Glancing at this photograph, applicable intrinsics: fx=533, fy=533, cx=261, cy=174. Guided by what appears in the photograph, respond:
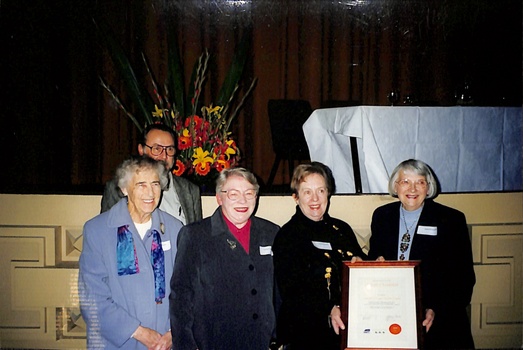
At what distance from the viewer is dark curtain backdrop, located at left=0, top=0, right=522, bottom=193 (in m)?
5.98

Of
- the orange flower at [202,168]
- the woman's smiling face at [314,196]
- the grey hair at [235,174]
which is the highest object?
the orange flower at [202,168]

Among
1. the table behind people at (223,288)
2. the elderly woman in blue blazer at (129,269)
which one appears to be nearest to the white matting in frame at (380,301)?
the table behind people at (223,288)

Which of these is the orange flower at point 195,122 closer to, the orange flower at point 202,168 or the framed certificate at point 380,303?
the orange flower at point 202,168

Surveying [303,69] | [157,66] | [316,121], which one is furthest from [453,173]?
[157,66]

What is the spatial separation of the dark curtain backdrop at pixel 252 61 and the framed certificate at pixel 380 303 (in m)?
3.93

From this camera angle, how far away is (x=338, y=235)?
246 centimetres

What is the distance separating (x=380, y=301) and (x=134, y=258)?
111 cm

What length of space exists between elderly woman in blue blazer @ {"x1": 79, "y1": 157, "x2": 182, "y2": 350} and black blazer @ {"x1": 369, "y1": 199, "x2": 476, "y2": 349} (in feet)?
3.94

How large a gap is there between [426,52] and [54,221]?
497cm

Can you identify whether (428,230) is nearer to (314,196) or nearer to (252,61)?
(314,196)

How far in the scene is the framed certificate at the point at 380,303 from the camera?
231 cm

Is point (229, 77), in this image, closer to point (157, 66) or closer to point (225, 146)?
point (225, 146)

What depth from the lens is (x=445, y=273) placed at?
2.52 meters

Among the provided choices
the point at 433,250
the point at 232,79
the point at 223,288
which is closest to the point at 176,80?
the point at 232,79
